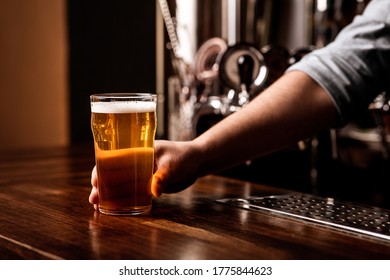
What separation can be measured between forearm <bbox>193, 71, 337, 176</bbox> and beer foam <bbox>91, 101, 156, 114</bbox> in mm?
168

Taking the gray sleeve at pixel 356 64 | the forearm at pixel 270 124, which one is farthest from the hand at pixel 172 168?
the gray sleeve at pixel 356 64

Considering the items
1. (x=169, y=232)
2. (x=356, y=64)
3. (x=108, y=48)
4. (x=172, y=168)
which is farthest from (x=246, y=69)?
(x=108, y=48)

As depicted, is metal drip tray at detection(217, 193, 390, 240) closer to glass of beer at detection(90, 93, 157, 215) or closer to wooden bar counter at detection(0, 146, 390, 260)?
wooden bar counter at detection(0, 146, 390, 260)

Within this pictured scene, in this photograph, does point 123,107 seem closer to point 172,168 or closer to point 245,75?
point 172,168

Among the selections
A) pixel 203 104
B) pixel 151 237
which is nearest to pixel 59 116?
pixel 203 104

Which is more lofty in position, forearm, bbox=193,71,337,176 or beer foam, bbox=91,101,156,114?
beer foam, bbox=91,101,156,114

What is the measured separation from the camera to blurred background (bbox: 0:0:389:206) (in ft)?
5.24

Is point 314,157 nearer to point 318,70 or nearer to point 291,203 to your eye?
point 318,70

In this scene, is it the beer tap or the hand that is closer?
Result: the hand

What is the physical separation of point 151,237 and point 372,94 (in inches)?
27.9

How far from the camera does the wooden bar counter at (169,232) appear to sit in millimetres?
804

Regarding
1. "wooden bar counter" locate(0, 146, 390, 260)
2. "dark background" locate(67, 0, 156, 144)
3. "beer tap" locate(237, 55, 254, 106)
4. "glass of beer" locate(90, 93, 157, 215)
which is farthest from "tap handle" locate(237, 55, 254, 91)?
"dark background" locate(67, 0, 156, 144)

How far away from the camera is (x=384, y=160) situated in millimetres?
1863

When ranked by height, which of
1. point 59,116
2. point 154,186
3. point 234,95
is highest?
point 234,95
